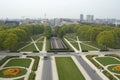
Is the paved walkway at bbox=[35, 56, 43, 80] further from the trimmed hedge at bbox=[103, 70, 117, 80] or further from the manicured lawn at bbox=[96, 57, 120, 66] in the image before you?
the manicured lawn at bbox=[96, 57, 120, 66]

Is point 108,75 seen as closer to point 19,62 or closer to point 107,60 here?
point 107,60

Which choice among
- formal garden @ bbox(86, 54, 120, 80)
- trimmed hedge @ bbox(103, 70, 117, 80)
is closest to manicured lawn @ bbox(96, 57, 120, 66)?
formal garden @ bbox(86, 54, 120, 80)

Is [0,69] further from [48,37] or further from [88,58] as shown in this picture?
[48,37]

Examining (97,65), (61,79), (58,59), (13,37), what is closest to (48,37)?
(13,37)

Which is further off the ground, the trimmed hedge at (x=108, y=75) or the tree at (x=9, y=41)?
the tree at (x=9, y=41)

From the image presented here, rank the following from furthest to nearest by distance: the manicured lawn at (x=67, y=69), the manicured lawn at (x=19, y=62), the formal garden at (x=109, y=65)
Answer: the manicured lawn at (x=19, y=62) → the formal garden at (x=109, y=65) → the manicured lawn at (x=67, y=69)

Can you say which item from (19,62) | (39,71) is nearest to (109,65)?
(39,71)

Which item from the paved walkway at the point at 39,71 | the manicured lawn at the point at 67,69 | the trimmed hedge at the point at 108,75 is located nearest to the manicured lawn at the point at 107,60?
the trimmed hedge at the point at 108,75

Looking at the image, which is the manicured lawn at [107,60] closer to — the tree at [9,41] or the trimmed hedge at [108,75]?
the trimmed hedge at [108,75]
